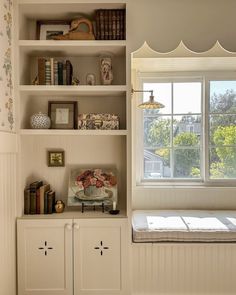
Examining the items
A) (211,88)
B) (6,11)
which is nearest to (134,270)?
(211,88)

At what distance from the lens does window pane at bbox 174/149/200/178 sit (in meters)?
3.22

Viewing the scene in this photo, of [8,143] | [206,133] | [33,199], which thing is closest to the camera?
[8,143]

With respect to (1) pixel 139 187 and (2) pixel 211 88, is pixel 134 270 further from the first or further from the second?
(2) pixel 211 88

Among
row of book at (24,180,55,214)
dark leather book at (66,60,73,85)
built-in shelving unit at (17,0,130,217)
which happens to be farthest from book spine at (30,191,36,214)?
dark leather book at (66,60,73,85)

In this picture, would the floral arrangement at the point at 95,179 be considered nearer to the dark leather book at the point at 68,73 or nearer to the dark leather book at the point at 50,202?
the dark leather book at the point at 50,202

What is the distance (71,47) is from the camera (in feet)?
7.88

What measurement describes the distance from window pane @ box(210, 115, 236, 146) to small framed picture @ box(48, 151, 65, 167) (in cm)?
153

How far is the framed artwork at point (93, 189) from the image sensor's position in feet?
8.41

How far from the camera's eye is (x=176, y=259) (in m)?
2.45

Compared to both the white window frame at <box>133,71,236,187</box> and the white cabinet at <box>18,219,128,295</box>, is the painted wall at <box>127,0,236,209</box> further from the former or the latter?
the white cabinet at <box>18,219,128,295</box>

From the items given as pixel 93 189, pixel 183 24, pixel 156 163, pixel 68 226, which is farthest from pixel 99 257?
pixel 183 24

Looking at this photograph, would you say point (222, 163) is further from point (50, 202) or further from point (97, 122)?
point (50, 202)

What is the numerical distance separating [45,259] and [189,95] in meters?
2.04

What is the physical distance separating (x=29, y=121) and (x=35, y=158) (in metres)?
0.32
